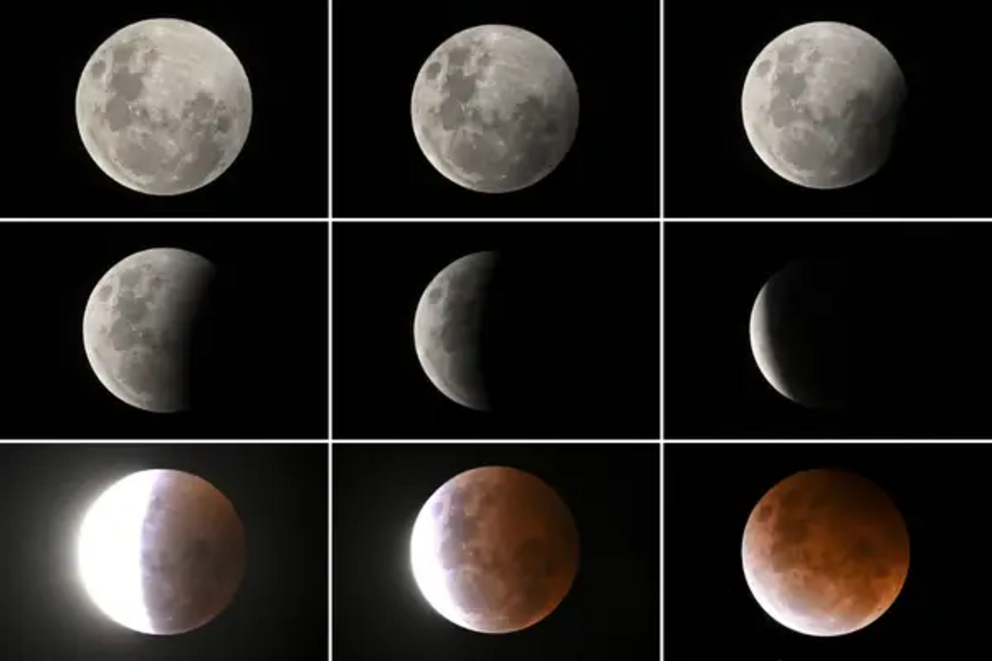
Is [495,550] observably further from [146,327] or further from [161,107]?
[161,107]

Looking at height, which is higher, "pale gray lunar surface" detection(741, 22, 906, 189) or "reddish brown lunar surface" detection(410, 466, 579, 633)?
"pale gray lunar surface" detection(741, 22, 906, 189)

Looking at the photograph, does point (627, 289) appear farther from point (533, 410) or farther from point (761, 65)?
point (761, 65)

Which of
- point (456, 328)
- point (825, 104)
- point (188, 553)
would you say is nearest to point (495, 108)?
point (456, 328)

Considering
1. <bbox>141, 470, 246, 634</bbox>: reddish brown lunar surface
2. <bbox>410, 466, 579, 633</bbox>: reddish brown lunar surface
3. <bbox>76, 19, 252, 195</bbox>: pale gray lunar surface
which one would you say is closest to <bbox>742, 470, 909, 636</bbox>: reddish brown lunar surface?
<bbox>410, 466, 579, 633</bbox>: reddish brown lunar surface

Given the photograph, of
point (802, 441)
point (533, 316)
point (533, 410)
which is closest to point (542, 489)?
point (533, 410)

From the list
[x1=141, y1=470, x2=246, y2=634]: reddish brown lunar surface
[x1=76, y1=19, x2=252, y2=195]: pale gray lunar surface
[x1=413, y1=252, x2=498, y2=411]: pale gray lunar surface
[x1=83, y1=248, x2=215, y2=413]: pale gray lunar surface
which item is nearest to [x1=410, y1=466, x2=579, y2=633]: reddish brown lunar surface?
[x1=413, y1=252, x2=498, y2=411]: pale gray lunar surface

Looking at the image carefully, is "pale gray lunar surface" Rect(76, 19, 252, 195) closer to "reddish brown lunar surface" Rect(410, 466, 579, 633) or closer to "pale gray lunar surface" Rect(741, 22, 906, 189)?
"reddish brown lunar surface" Rect(410, 466, 579, 633)

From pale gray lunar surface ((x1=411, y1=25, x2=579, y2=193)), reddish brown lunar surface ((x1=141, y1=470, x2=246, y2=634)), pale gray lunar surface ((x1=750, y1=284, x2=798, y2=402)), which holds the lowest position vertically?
reddish brown lunar surface ((x1=141, y1=470, x2=246, y2=634))
